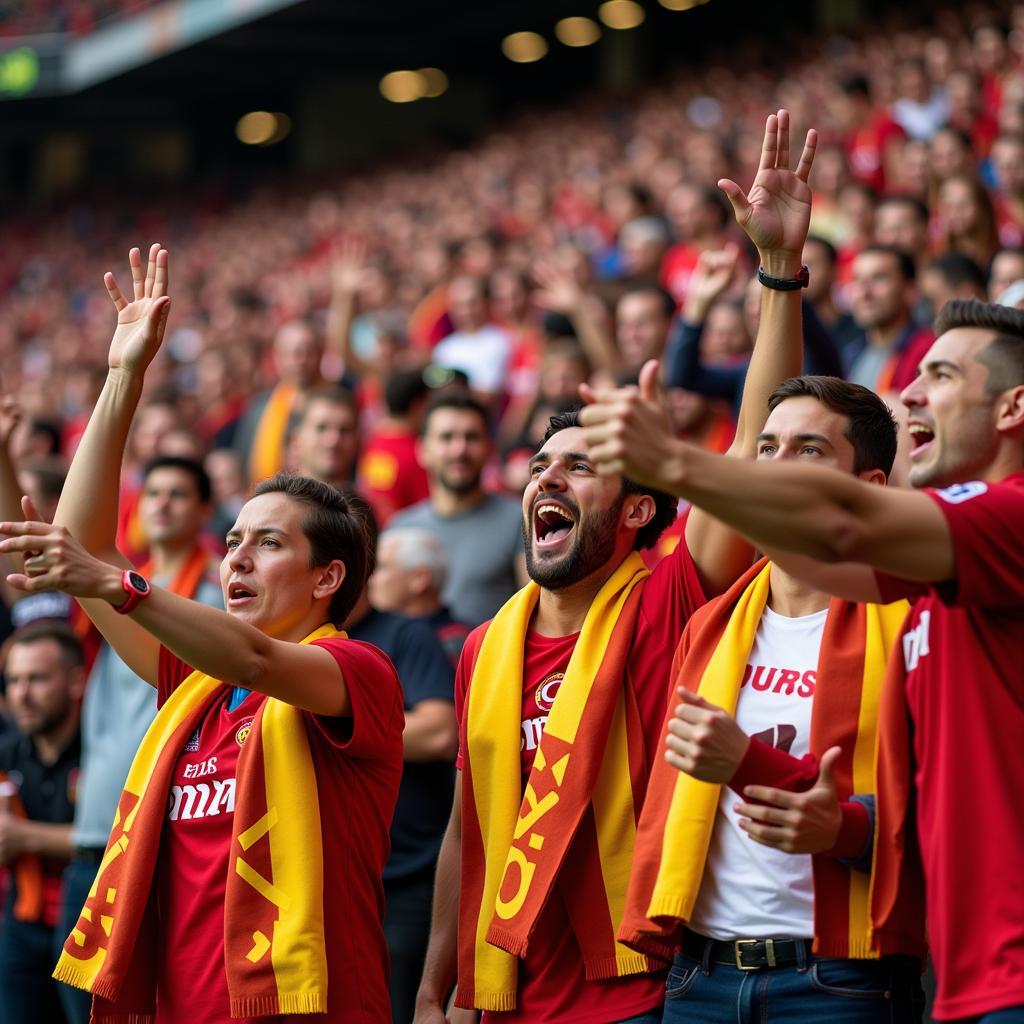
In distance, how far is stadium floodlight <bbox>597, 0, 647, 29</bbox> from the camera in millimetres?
22078

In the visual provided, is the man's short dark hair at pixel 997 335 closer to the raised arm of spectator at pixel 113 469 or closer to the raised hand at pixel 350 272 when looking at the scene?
the raised arm of spectator at pixel 113 469

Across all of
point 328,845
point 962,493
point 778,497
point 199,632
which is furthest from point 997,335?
point 328,845

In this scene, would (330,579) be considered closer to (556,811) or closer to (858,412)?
(556,811)

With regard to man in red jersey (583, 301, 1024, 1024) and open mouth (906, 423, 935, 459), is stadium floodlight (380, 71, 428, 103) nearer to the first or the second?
open mouth (906, 423, 935, 459)

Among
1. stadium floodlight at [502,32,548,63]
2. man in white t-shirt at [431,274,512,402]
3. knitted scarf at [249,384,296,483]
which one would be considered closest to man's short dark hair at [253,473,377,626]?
knitted scarf at [249,384,296,483]

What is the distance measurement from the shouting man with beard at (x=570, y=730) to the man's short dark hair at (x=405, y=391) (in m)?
3.50

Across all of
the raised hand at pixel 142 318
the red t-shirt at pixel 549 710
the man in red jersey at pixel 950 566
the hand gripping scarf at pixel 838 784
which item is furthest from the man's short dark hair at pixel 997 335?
the raised hand at pixel 142 318

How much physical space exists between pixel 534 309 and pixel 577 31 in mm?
14483

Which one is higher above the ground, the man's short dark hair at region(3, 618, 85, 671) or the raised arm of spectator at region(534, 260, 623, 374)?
the raised arm of spectator at region(534, 260, 623, 374)

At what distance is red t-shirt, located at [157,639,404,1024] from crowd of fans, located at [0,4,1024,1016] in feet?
3.04

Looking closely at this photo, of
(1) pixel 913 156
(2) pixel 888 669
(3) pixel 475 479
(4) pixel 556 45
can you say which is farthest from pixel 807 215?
(4) pixel 556 45

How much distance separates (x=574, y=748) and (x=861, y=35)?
45.8 ft

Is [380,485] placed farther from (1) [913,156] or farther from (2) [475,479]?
(1) [913,156]

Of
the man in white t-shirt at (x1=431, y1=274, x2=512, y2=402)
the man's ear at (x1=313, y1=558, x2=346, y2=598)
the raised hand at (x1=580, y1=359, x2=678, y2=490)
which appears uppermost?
the man in white t-shirt at (x1=431, y1=274, x2=512, y2=402)
